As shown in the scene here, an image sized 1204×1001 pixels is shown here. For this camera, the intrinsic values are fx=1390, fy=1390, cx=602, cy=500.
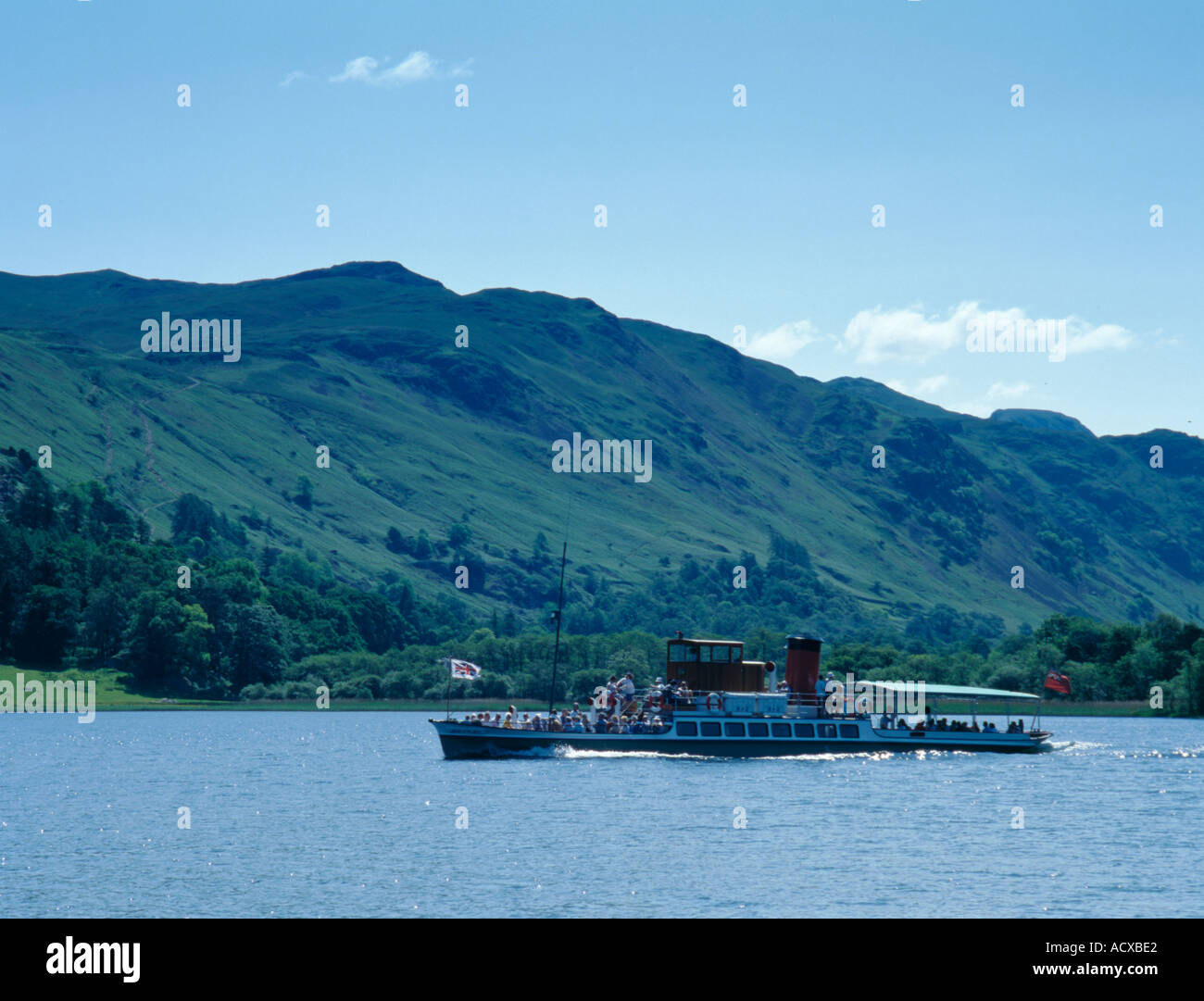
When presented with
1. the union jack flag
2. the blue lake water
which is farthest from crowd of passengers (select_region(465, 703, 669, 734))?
the union jack flag

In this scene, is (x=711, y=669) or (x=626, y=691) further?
(x=626, y=691)

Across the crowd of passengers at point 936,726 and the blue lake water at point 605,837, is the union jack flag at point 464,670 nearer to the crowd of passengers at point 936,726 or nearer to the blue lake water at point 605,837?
the blue lake water at point 605,837

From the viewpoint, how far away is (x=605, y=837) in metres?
60.1

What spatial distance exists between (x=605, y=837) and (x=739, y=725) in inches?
1802

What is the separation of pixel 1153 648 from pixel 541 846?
531 feet

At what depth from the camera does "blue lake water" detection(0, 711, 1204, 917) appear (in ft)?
148

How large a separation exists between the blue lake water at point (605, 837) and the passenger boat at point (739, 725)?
5.35 feet

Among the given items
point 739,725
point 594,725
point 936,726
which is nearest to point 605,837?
point 594,725

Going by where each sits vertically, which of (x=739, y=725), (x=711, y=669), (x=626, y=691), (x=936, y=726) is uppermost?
(x=711, y=669)

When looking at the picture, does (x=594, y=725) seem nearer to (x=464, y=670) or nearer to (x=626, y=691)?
(x=626, y=691)

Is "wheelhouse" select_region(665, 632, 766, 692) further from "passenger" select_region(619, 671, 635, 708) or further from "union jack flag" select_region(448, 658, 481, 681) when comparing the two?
"union jack flag" select_region(448, 658, 481, 681)

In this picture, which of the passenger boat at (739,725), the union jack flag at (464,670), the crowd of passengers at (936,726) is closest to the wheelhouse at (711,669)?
the passenger boat at (739,725)

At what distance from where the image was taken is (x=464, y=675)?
91.2m
